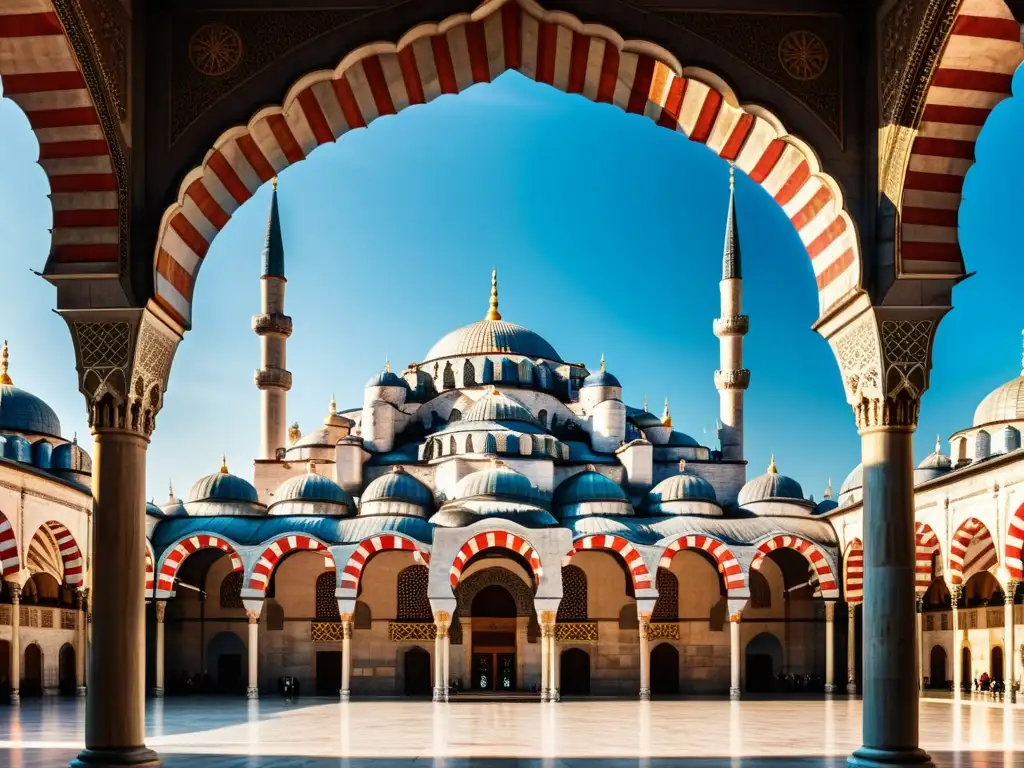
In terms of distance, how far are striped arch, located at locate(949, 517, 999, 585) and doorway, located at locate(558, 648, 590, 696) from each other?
7.61m

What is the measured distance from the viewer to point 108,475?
6.91 metres

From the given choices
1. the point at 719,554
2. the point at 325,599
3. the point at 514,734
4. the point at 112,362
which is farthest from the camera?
the point at 325,599

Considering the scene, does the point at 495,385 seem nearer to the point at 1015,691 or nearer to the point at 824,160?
the point at 1015,691

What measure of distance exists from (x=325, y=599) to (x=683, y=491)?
7.59 meters

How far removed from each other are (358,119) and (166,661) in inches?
799

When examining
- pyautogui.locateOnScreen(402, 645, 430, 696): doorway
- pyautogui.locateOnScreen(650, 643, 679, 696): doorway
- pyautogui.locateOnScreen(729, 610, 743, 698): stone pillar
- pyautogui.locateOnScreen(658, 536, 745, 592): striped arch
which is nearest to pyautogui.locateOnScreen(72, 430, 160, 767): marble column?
pyautogui.locateOnScreen(658, 536, 745, 592): striped arch

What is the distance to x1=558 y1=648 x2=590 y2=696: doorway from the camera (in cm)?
2561

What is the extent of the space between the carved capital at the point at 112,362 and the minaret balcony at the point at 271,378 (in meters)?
23.7

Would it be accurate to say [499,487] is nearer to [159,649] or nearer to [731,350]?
[159,649]

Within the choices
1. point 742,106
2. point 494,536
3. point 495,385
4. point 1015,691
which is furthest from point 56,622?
point 742,106

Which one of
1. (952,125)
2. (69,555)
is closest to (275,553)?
(69,555)

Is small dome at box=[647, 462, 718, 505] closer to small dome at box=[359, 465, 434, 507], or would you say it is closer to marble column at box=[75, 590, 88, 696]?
small dome at box=[359, 465, 434, 507]

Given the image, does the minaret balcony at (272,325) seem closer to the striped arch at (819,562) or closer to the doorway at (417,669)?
the doorway at (417,669)

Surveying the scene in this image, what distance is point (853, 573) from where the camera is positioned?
24.2 metres
